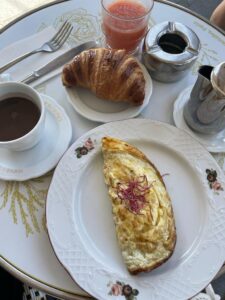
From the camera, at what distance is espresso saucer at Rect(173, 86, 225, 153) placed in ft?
3.46

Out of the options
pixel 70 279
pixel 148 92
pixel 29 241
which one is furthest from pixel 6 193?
pixel 148 92

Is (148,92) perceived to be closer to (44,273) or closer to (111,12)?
(111,12)

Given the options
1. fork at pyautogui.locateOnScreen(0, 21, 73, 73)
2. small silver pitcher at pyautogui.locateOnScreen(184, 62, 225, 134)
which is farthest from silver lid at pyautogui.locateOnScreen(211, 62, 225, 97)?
fork at pyautogui.locateOnScreen(0, 21, 73, 73)

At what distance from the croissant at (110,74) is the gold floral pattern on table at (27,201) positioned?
329 millimetres

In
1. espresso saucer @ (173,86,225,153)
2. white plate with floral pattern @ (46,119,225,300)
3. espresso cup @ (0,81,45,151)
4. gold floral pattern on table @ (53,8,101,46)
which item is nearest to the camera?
white plate with floral pattern @ (46,119,225,300)

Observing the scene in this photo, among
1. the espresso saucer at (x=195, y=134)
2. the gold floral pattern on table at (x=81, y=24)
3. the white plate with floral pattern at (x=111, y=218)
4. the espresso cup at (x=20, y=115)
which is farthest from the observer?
the gold floral pattern on table at (x=81, y=24)

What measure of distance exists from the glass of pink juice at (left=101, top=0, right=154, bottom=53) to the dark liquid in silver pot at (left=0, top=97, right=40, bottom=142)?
414mm

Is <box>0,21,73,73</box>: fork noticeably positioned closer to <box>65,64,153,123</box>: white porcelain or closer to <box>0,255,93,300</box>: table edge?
<box>65,64,153,123</box>: white porcelain

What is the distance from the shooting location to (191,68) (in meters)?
1.22

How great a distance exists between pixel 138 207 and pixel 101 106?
1.23 feet

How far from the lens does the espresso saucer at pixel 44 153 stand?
98 centimetres

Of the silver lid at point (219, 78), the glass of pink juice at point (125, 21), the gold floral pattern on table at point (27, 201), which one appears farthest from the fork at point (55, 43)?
the silver lid at point (219, 78)

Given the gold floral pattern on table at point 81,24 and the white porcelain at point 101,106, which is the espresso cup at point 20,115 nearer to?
the white porcelain at point 101,106

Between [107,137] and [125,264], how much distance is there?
367mm
